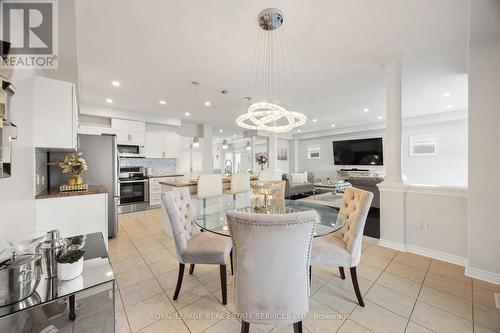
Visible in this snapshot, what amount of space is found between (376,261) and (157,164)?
574 centimetres

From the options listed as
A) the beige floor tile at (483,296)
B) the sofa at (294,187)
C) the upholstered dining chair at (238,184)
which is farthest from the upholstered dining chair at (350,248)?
the sofa at (294,187)

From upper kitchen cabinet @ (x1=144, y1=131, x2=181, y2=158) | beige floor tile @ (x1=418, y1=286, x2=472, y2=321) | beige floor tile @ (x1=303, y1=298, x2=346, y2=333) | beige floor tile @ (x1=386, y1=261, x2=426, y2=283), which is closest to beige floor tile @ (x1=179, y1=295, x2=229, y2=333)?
beige floor tile @ (x1=303, y1=298, x2=346, y2=333)

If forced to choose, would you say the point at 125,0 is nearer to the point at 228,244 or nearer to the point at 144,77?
the point at 144,77

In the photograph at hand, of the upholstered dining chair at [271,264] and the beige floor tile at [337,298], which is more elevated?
the upholstered dining chair at [271,264]

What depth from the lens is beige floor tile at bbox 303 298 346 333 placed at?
1.50 metres

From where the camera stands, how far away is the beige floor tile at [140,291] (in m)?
1.85

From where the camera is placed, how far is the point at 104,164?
3.33 metres

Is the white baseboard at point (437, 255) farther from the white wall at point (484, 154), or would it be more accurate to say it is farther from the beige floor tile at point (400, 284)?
the beige floor tile at point (400, 284)

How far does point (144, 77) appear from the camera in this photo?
329cm

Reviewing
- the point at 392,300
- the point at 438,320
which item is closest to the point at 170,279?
the point at 392,300

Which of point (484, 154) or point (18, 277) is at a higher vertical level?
point (484, 154)

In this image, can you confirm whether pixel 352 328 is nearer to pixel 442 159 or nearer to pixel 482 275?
pixel 482 275

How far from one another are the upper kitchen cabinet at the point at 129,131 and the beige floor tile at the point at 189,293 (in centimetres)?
436

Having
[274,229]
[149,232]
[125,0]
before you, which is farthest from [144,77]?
[274,229]
